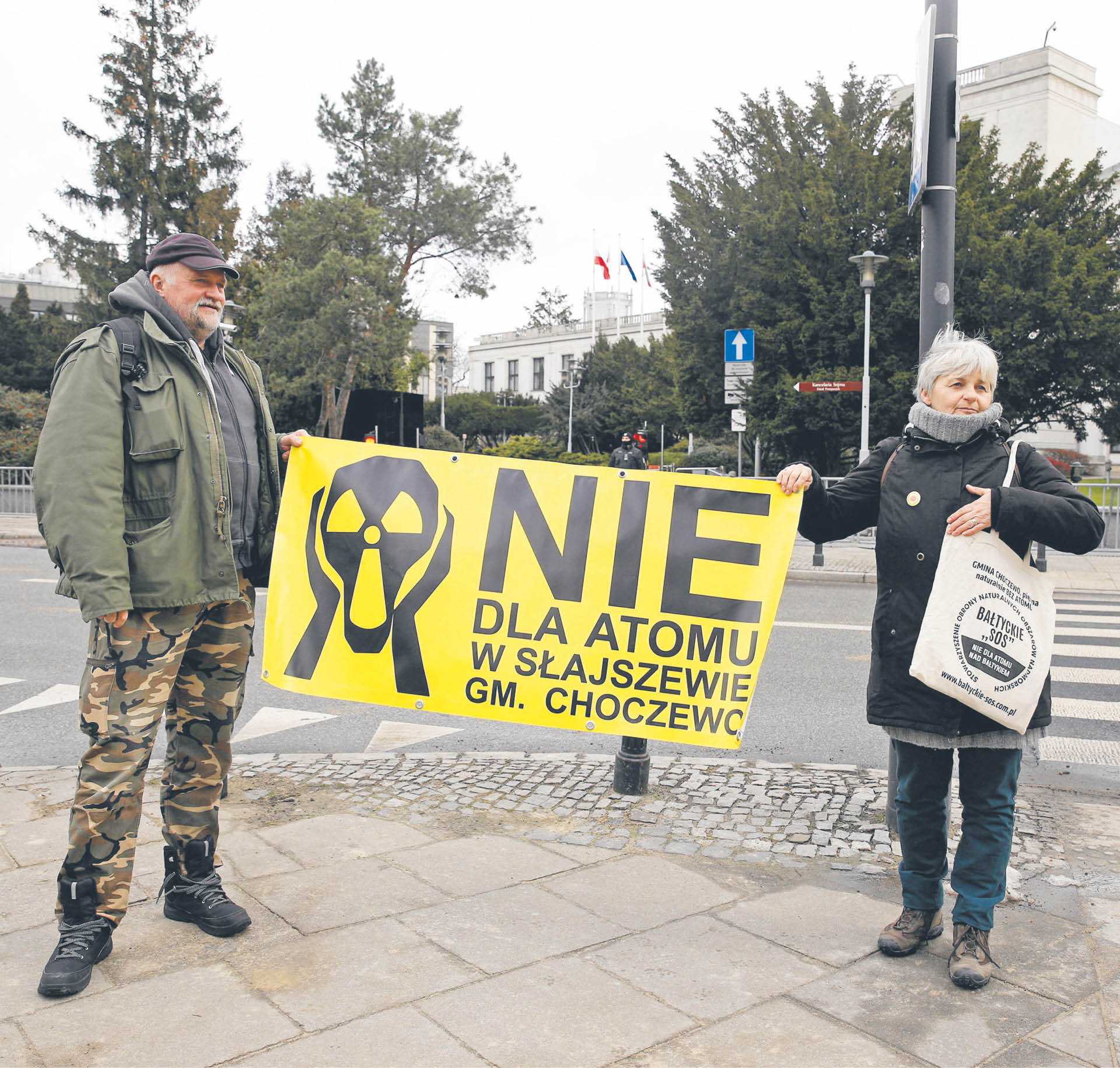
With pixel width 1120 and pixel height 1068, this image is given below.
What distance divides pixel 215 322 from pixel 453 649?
1421mm

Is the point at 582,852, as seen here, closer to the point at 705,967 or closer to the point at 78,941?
the point at 705,967

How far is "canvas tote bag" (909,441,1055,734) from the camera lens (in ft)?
10.4

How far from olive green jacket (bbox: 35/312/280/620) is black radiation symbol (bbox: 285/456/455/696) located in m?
0.71

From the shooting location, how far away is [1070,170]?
30.2 metres

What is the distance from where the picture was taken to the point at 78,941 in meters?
3.01

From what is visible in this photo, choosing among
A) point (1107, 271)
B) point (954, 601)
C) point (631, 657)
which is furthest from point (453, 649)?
point (1107, 271)

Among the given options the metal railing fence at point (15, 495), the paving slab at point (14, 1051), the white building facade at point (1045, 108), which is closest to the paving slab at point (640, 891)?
the paving slab at point (14, 1051)

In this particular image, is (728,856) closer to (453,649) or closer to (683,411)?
(453,649)

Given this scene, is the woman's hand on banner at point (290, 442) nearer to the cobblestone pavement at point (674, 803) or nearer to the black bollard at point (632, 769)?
the cobblestone pavement at point (674, 803)

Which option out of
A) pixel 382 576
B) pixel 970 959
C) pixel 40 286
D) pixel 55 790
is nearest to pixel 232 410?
pixel 382 576

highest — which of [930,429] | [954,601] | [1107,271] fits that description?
[1107,271]

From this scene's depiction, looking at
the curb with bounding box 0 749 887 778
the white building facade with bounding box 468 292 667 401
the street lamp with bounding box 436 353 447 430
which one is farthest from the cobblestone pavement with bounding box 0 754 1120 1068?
the white building facade with bounding box 468 292 667 401

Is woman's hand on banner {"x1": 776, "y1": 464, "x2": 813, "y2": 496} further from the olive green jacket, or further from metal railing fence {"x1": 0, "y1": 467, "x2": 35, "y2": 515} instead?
metal railing fence {"x1": 0, "y1": 467, "x2": 35, "y2": 515}

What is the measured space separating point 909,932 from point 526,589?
66.8 inches
